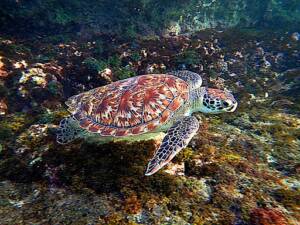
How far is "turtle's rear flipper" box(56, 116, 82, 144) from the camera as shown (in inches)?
194

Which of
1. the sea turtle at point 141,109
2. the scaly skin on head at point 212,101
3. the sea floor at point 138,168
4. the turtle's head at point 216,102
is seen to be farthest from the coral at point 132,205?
the turtle's head at point 216,102

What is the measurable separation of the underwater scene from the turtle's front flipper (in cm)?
2

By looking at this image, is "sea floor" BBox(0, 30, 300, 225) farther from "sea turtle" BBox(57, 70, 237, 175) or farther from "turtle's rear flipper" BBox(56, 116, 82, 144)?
"sea turtle" BBox(57, 70, 237, 175)

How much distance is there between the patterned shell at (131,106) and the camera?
4695mm

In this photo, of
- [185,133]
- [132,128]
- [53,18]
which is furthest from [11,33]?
[185,133]

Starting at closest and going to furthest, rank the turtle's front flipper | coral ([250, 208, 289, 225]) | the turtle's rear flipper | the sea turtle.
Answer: coral ([250, 208, 289, 225])
the turtle's front flipper
the sea turtle
the turtle's rear flipper

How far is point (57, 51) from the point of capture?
10648 millimetres

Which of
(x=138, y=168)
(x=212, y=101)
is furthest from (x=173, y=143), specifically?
(x=212, y=101)

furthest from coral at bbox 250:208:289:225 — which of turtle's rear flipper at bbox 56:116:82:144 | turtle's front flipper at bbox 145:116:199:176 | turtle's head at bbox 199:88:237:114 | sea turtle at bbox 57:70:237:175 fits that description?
turtle's rear flipper at bbox 56:116:82:144

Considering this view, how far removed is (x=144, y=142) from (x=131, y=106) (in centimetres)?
72

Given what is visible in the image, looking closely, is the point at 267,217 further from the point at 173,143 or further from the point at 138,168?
the point at 138,168

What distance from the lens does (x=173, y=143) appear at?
13.5 feet

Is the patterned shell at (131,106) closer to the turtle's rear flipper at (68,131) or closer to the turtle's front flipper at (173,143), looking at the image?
the turtle's rear flipper at (68,131)

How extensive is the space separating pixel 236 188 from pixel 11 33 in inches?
450
